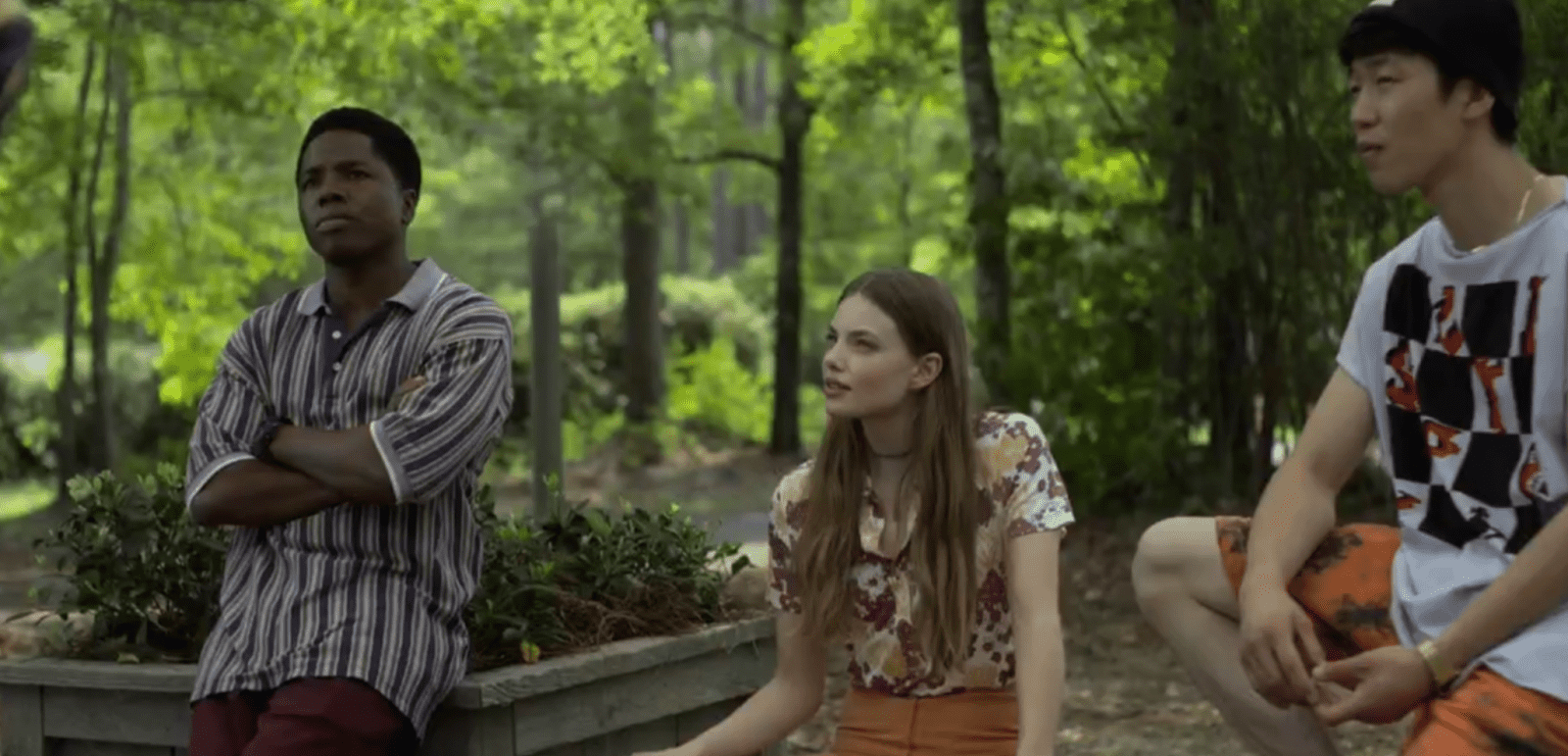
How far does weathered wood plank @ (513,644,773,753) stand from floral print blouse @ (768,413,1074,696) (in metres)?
0.69

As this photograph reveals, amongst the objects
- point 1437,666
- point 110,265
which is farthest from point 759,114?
point 1437,666

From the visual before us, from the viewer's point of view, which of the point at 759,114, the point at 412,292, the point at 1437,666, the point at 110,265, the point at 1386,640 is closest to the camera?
the point at 1437,666

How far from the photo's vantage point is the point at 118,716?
13.7 ft

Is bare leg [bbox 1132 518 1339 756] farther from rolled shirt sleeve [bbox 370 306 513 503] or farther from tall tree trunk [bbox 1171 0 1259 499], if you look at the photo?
tall tree trunk [bbox 1171 0 1259 499]

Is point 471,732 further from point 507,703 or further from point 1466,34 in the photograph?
point 1466,34

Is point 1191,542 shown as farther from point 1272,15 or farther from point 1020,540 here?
point 1272,15

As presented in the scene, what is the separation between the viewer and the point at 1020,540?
340 cm

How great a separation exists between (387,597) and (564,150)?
14.4 m

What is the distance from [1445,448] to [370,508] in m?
1.96

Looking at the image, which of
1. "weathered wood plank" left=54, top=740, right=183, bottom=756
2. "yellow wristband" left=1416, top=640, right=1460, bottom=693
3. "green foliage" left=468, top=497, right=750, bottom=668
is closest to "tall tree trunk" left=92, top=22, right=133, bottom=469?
"green foliage" left=468, top=497, right=750, bottom=668

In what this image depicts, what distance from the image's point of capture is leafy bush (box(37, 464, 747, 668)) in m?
4.29

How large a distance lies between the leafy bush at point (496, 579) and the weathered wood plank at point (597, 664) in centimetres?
10

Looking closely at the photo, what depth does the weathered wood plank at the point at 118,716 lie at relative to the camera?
4.11 m

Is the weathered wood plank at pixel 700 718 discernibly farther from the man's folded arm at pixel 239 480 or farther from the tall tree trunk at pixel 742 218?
the tall tree trunk at pixel 742 218
